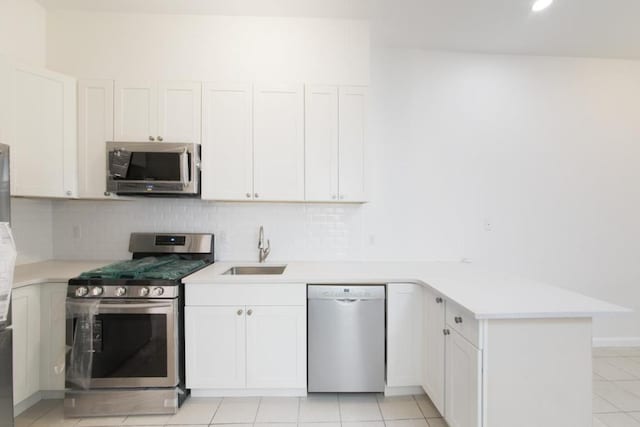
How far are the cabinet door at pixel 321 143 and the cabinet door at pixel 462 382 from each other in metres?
1.38

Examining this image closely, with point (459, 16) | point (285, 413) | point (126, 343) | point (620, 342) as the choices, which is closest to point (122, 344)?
point (126, 343)

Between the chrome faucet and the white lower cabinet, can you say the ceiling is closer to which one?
the chrome faucet

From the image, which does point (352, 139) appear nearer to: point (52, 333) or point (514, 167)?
point (514, 167)

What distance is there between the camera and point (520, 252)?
2.94 m

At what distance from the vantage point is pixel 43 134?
2240 millimetres

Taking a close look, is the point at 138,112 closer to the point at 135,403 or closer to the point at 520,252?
the point at 135,403

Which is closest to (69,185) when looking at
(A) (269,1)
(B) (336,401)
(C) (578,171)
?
(A) (269,1)

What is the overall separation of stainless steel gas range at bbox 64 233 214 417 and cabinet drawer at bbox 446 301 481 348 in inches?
70.6

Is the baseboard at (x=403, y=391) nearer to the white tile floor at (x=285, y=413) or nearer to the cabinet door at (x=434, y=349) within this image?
the white tile floor at (x=285, y=413)

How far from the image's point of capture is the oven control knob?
6.45 feet

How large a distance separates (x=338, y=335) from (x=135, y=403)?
1.45 m

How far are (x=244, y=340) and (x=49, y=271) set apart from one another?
1604 mm

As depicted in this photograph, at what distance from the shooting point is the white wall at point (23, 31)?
222cm

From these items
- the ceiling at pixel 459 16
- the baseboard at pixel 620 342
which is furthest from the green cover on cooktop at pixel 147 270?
the baseboard at pixel 620 342
